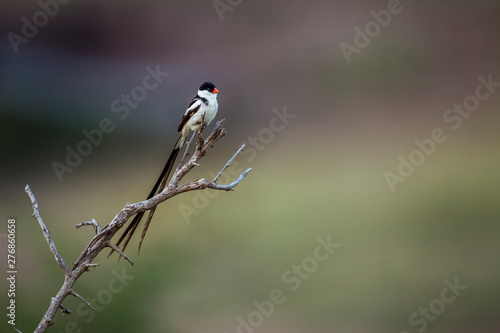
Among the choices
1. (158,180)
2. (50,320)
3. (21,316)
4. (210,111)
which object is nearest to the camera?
(50,320)

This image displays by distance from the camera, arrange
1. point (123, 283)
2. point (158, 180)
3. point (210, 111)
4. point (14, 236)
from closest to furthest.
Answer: point (158, 180), point (210, 111), point (14, 236), point (123, 283)

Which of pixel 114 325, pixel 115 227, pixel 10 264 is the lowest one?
pixel 114 325

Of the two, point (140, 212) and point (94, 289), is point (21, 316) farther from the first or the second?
point (140, 212)

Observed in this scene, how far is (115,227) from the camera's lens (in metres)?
1.94

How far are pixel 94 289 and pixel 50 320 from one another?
116 inches

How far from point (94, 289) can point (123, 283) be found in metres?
0.40

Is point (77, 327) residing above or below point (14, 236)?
below

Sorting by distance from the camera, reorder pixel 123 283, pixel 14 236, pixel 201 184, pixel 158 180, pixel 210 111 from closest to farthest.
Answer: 1. pixel 201 184
2. pixel 158 180
3. pixel 210 111
4. pixel 14 236
5. pixel 123 283

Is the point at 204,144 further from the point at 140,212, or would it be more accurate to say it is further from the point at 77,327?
the point at 77,327

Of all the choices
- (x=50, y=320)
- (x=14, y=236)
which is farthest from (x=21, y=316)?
(x=50, y=320)

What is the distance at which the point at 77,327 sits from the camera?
4379 millimetres

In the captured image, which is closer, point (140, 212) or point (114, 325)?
point (140, 212)

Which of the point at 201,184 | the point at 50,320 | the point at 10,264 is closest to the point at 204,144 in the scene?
the point at 201,184

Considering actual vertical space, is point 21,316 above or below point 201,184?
above
